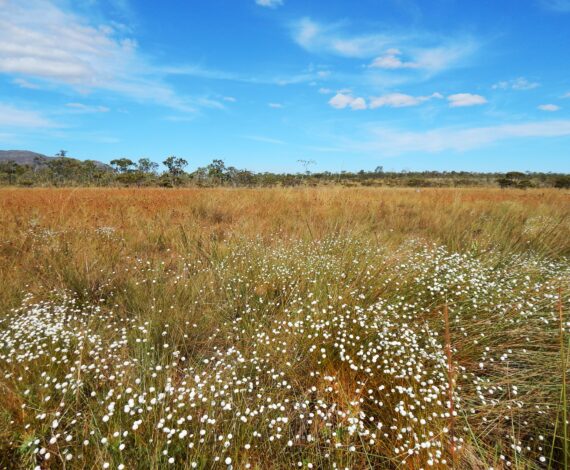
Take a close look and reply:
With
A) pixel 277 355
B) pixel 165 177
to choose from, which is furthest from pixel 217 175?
pixel 277 355

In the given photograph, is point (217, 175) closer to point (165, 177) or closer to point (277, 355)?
point (165, 177)

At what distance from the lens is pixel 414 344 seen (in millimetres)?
2178

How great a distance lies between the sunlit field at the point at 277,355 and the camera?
1.60 meters

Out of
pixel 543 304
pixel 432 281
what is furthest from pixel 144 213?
pixel 543 304

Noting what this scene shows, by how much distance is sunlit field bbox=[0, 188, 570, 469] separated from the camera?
63.0 inches

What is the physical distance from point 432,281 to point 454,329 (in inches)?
29.5

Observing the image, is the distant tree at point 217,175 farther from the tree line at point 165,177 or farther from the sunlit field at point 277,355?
the sunlit field at point 277,355

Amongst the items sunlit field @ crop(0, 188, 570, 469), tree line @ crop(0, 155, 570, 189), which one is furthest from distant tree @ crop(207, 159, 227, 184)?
sunlit field @ crop(0, 188, 570, 469)

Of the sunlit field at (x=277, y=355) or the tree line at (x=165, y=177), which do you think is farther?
the tree line at (x=165, y=177)

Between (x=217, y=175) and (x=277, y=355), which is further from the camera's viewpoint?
(x=217, y=175)

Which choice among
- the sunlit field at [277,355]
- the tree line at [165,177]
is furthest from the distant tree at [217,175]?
the sunlit field at [277,355]

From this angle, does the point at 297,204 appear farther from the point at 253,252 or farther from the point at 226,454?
the point at 226,454

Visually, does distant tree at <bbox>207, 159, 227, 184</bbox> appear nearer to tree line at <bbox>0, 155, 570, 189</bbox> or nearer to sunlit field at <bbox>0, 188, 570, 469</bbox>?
tree line at <bbox>0, 155, 570, 189</bbox>

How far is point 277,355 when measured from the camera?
7.52 ft
